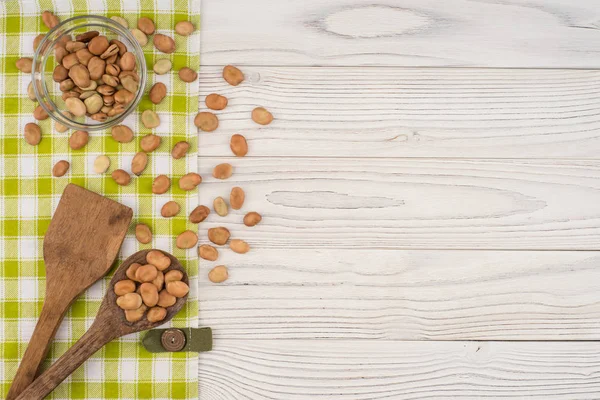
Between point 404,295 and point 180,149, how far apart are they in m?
0.43

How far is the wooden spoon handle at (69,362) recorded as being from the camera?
0.90 m

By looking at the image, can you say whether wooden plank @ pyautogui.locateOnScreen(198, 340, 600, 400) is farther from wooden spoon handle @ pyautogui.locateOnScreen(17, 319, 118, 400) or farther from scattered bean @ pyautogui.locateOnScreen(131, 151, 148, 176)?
scattered bean @ pyautogui.locateOnScreen(131, 151, 148, 176)

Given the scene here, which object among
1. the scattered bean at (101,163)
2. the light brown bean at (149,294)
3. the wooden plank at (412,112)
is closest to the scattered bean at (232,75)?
the wooden plank at (412,112)

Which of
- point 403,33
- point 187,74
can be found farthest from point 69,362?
point 403,33

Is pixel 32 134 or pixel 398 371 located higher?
pixel 32 134

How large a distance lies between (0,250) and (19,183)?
110mm

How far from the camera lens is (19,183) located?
3.11ft

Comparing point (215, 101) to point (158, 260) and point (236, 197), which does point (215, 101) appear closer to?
point (236, 197)

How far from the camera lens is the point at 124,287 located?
0.91 m

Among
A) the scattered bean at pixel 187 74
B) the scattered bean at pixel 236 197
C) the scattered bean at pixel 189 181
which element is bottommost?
the scattered bean at pixel 236 197

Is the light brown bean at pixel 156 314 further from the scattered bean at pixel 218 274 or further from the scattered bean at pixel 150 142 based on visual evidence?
the scattered bean at pixel 150 142

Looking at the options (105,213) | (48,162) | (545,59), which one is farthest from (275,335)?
(545,59)

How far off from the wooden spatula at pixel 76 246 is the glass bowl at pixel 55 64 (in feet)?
0.34

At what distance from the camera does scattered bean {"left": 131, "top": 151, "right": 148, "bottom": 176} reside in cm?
94
